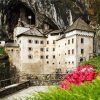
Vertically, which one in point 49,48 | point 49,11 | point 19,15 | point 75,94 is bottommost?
point 75,94

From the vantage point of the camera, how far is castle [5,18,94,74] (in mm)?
59562

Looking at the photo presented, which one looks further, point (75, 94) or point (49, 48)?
point (49, 48)

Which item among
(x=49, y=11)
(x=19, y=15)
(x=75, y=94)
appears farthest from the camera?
(x=19, y=15)

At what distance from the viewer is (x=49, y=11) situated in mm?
66000

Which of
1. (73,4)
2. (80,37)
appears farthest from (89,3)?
(80,37)

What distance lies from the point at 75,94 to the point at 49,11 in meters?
60.2

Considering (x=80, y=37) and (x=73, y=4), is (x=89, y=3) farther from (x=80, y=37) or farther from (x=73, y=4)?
(x=80, y=37)

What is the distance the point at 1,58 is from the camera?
209ft

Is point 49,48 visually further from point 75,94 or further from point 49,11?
point 75,94

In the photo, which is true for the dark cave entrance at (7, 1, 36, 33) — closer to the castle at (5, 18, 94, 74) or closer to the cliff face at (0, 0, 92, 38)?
the cliff face at (0, 0, 92, 38)

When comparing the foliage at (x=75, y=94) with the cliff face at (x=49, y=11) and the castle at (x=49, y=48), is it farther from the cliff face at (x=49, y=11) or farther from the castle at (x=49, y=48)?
the cliff face at (x=49, y=11)

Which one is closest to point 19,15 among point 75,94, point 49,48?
point 49,48

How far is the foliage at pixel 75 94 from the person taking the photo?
6.31 m

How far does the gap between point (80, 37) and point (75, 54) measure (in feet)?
10.9
